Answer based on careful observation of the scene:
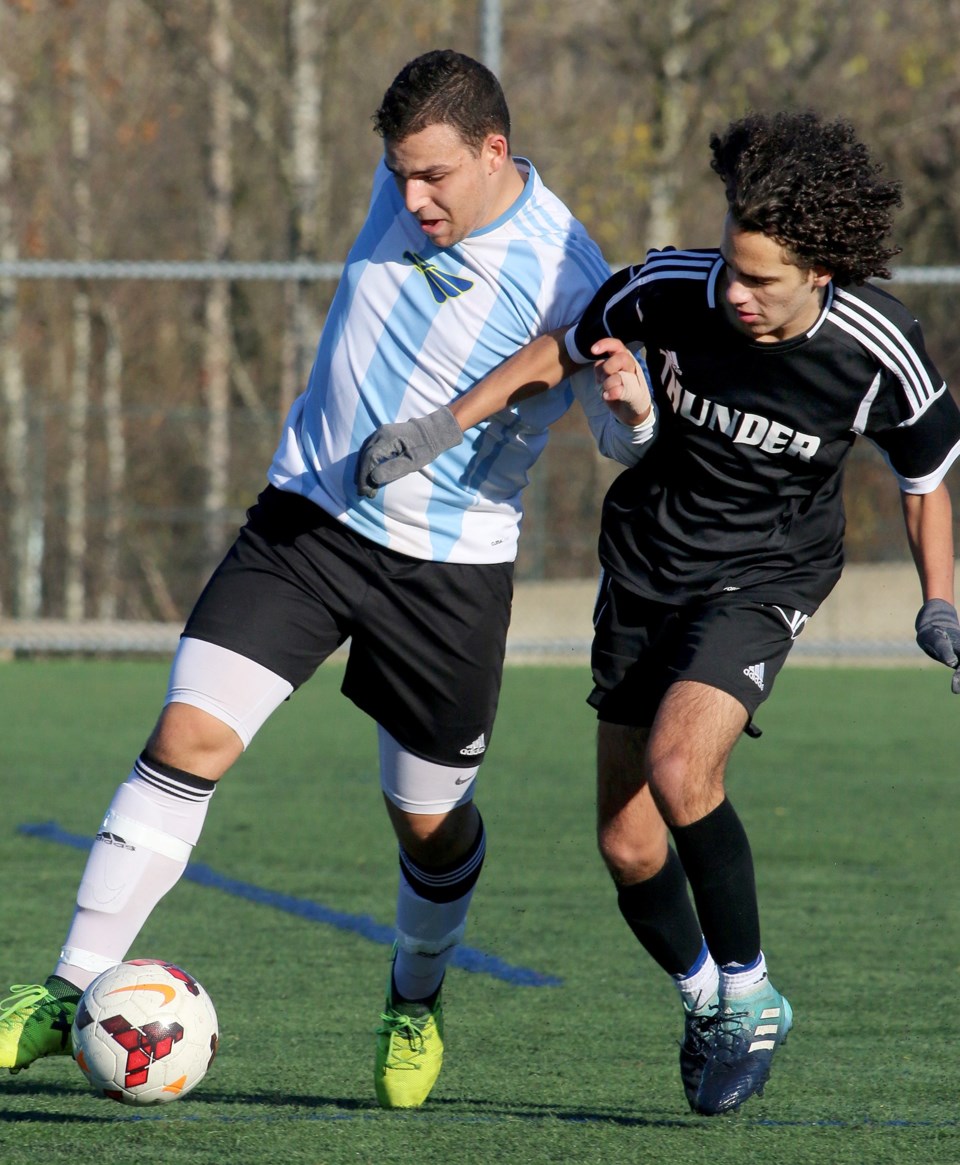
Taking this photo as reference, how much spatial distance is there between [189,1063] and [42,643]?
829 centimetres

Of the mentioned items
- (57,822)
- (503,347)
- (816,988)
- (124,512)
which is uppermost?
(503,347)

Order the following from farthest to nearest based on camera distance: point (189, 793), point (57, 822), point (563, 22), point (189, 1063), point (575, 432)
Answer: point (563, 22)
point (575, 432)
point (57, 822)
point (189, 793)
point (189, 1063)

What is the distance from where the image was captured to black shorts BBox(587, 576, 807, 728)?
349 cm

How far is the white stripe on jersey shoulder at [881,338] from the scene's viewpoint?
11.2ft

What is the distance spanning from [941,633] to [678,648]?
0.52 metres

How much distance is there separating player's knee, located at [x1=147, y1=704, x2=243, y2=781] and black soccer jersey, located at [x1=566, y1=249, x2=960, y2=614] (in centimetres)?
90

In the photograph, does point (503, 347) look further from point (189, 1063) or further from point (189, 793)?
point (189, 1063)

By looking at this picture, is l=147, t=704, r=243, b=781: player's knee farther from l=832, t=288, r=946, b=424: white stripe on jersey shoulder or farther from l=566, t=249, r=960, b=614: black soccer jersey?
l=832, t=288, r=946, b=424: white stripe on jersey shoulder

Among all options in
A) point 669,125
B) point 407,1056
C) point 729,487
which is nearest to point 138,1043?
point 407,1056

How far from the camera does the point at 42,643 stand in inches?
439

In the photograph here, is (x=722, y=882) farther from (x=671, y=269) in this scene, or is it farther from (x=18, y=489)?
(x=18, y=489)

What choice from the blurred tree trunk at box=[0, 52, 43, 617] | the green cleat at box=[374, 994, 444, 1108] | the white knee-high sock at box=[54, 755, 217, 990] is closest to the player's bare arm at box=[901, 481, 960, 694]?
the green cleat at box=[374, 994, 444, 1108]

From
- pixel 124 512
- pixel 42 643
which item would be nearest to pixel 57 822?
pixel 42 643

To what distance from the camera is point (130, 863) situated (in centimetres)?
338
